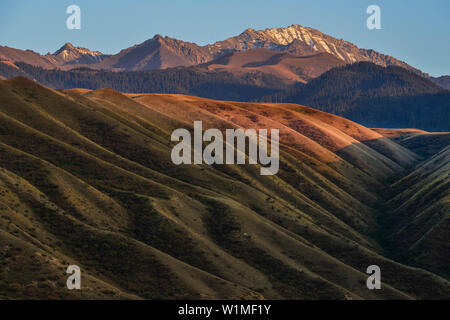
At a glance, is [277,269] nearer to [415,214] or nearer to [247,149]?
[415,214]

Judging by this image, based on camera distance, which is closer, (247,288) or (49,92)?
(247,288)

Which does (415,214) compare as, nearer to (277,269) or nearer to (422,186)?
(422,186)

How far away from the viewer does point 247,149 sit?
176 meters

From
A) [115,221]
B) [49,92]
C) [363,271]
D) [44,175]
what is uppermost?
[49,92]

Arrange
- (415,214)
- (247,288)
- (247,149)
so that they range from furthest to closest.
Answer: (247,149) → (415,214) → (247,288)

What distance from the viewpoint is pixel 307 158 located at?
19562cm

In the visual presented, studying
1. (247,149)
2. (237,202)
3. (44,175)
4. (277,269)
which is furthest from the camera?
(247,149)

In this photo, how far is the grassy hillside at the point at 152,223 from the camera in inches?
3110

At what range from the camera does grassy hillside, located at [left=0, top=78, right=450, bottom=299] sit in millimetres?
79000

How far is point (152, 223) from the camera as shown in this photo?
101 meters
